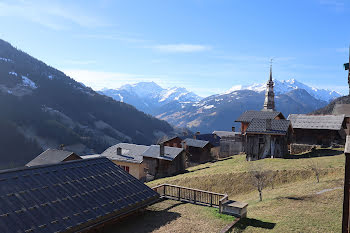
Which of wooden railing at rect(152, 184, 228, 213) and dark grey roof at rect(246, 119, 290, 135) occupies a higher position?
dark grey roof at rect(246, 119, 290, 135)

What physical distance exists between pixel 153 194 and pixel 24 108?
167m

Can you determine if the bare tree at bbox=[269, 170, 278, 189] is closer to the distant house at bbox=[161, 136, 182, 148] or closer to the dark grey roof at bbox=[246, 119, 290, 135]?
the dark grey roof at bbox=[246, 119, 290, 135]

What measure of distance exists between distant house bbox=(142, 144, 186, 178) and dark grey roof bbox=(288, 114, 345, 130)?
1908 centimetres

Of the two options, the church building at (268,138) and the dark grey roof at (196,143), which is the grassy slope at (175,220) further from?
the dark grey roof at (196,143)

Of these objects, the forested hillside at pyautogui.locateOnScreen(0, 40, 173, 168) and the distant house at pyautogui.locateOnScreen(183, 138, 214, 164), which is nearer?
the distant house at pyautogui.locateOnScreen(183, 138, 214, 164)

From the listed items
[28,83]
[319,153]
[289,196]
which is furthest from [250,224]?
[28,83]

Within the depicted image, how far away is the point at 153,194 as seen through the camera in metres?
15.8

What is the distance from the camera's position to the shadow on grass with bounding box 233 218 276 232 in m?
13.7

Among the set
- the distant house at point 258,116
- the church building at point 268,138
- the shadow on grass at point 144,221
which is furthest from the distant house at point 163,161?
the shadow on grass at point 144,221

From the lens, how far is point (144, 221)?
1493 centimetres

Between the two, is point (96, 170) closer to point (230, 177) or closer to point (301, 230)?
point (301, 230)

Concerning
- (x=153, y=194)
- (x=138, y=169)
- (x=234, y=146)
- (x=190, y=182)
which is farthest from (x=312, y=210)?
(x=234, y=146)

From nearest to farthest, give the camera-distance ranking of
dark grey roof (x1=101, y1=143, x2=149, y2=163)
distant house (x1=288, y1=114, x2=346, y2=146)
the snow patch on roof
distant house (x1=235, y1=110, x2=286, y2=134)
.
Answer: distant house (x1=288, y1=114, x2=346, y2=146), distant house (x1=235, y1=110, x2=286, y2=134), dark grey roof (x1=101, y1=143, x2=149, y2=163), the snow patch on roof

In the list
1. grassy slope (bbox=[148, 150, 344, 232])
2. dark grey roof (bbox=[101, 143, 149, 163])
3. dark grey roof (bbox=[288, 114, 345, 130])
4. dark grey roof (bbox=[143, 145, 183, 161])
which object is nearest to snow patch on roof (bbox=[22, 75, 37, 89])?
dark grey roof (bbox=[101, 143, 149, 163])
